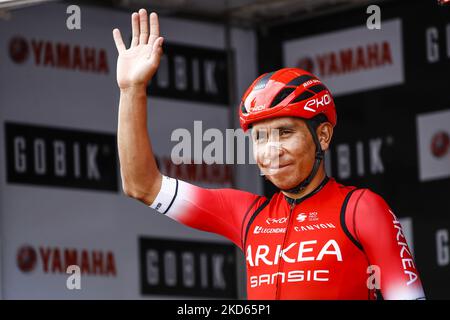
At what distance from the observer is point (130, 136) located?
4328 millimetres

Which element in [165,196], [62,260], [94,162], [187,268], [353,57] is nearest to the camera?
[165,196]

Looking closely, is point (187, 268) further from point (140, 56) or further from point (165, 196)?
point (140, 56)

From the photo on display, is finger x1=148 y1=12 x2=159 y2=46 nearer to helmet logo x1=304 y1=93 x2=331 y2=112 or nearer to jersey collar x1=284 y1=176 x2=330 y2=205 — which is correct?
helmet logo x1=304 y1=93 x2=331 y2=112

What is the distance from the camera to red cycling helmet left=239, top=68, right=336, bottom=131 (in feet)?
14.2

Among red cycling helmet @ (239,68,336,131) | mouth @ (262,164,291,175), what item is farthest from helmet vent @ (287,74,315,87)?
mouth @ (262,164,291,175)

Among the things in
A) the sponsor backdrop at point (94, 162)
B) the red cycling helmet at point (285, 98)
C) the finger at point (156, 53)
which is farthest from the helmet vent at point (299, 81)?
the sponsor backdrop at point (94, 162)

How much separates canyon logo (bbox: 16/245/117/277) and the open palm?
3794mm

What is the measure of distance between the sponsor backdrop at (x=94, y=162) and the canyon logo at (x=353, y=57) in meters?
0.52

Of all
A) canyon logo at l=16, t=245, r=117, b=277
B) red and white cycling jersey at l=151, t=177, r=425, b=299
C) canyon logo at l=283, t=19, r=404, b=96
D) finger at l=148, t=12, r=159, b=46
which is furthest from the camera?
canyon logo at l=283, t=19, r=404, b=96

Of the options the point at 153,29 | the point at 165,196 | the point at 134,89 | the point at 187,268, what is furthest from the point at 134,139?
the point at 187,268

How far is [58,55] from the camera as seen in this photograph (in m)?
8.20

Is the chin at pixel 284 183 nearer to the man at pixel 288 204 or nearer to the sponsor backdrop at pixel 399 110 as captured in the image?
the man at pixel 288 204

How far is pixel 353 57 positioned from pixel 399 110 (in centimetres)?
55
